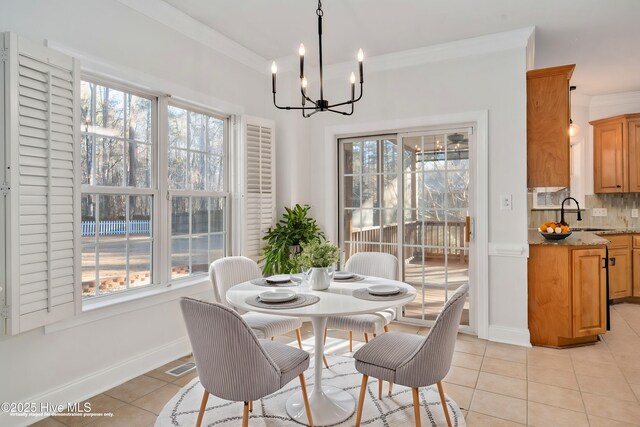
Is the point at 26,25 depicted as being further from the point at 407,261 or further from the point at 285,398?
the point at 407,261

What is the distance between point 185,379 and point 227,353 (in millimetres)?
1339

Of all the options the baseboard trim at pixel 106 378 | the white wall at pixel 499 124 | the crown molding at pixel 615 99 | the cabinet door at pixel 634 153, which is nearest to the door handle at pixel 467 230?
the white wall at pixel 499 124

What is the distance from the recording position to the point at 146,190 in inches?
123

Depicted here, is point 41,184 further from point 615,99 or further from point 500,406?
point 615,99

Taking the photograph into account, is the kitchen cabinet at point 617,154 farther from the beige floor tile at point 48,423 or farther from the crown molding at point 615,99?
the beige floor tile at point 48,423

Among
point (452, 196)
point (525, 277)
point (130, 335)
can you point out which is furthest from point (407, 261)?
point (130, 335)

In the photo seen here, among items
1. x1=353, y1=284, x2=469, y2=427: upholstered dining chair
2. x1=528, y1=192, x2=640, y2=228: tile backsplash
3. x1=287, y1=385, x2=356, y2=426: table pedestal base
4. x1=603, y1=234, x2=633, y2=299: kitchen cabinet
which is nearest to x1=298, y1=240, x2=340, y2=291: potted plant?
x1=353, y1=284, x2=469, y2=427: upholstered dining chair

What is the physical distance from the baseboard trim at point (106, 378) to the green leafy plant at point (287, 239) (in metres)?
1.09

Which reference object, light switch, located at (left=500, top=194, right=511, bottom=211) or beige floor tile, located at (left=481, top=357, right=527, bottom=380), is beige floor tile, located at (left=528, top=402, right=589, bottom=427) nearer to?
beige floor tile, located at (left=481, top=357, right=527, bottom=380)

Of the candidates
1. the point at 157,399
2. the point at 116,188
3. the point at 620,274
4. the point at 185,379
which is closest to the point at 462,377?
the point at 185,379

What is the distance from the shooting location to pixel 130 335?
292 cm

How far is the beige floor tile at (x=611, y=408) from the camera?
2.37 metres

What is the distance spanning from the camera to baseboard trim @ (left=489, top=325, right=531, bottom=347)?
3.58 m

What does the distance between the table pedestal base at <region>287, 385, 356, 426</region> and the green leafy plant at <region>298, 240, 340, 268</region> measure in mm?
775
